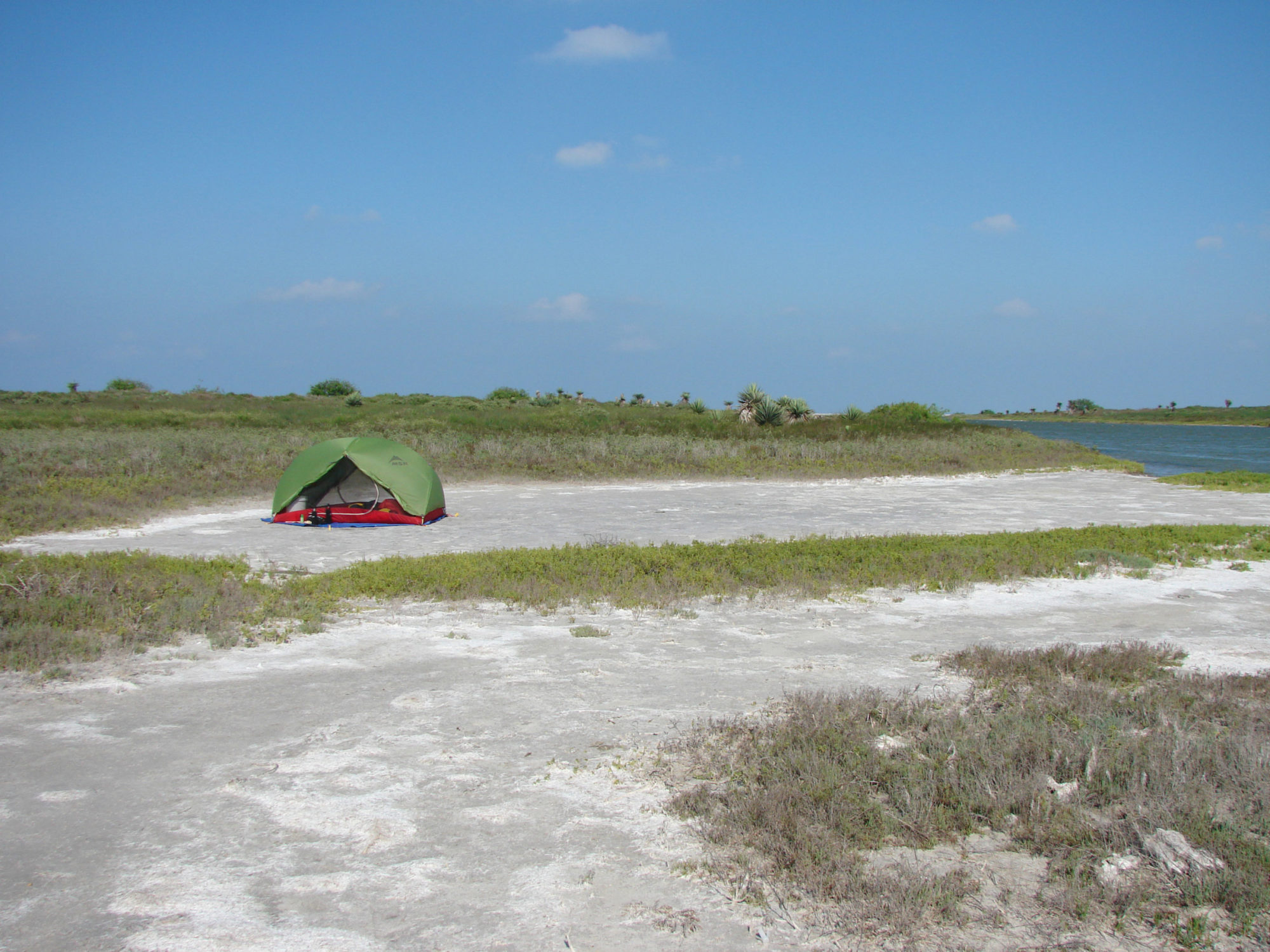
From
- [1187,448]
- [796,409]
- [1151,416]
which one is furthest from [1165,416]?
[796,409]

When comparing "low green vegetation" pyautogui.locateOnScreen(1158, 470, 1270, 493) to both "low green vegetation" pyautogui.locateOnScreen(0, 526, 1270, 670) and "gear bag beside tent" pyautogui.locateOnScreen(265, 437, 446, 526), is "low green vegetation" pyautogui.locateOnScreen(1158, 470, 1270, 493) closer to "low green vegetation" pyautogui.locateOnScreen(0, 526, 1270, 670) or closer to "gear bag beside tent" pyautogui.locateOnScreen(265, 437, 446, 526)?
"low green vegetation" pyautogui.locateOnScreen(0, 526, 1270, 670)

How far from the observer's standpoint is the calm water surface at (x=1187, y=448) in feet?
142

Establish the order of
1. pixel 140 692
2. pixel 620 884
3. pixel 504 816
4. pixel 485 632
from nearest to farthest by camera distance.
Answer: pixel 620 884 < pixel 504 816 < pixel 140 692 < pixel 485 632

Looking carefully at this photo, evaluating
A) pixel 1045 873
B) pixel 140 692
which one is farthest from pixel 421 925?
pixel 140 692

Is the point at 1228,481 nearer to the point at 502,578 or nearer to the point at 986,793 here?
the point at 502,578

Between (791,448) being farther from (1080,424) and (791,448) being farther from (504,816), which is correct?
(1080,424)

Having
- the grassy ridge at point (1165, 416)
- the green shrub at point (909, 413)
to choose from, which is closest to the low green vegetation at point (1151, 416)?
the grassy ridge at point (1165, 416)

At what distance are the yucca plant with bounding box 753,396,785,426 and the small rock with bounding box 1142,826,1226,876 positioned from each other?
38.2m

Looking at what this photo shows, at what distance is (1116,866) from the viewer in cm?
412

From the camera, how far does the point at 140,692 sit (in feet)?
22.8

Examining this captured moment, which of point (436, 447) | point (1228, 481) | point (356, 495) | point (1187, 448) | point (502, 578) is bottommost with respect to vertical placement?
point (502, 578)

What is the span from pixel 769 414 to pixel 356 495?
26748mm

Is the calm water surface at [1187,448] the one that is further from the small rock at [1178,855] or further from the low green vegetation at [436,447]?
the small rock at [1178,855]

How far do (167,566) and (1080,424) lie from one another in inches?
5401
